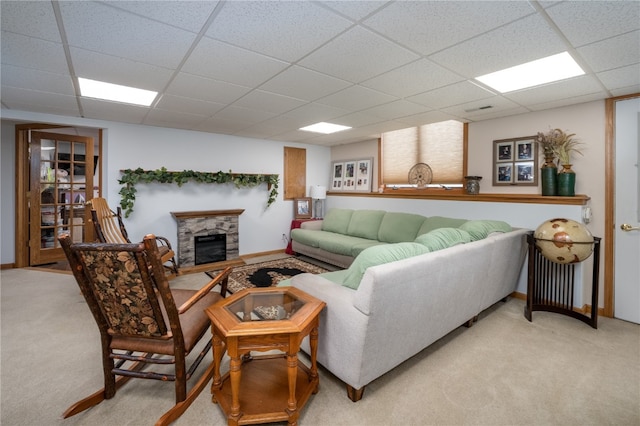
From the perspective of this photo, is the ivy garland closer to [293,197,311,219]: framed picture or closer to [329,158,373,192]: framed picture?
[293,197,311,219]: framed picture

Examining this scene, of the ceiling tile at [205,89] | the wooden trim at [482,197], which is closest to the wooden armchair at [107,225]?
the ceiling tile at [205,89]

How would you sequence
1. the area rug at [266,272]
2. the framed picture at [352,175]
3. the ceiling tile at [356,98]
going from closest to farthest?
1. the ceiling tile at [356,98]
2. the area rug at [266,272]
3. the framed picture at [352,175]

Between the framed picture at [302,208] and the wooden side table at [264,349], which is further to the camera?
the framed picture at [302,208]

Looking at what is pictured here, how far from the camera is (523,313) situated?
3031 millimetres

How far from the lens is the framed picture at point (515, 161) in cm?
347

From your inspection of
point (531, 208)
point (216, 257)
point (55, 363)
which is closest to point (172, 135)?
point (216, 257)

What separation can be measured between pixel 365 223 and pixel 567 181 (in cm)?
264

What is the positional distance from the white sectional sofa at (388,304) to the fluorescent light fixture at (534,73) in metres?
1.43

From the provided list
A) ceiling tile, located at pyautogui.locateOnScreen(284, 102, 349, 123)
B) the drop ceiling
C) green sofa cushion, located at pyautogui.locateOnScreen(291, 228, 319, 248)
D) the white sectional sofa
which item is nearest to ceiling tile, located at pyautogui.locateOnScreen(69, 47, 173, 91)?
the drop ceiling

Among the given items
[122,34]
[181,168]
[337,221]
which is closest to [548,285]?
[337,221]

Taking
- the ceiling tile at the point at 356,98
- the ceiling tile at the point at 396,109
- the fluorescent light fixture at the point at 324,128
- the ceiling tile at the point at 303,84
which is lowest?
the ceiling tile at the point at 303,84

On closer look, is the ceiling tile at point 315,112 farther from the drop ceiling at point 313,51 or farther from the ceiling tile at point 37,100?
the ceiling tile at point 37,100

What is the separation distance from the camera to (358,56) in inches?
83.0

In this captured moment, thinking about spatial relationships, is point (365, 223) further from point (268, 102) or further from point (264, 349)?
point (264, 349)
